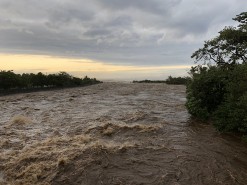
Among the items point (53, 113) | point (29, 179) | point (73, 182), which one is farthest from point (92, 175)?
point (53, 113)

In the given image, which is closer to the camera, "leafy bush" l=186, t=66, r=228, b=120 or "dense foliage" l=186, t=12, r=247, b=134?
"dense foliage" l=186, t=12, r=247, b=134

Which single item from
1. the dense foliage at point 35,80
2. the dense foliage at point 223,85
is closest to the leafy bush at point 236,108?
the dense foliage at point 223,85

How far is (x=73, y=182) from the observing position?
9234 mm

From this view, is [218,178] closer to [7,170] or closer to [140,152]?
[140,152]

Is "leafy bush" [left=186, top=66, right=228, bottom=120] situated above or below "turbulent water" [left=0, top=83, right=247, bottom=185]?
above

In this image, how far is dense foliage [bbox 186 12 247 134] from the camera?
571 inches

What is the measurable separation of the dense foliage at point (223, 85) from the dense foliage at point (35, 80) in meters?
30.7

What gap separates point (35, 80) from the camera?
54.5m

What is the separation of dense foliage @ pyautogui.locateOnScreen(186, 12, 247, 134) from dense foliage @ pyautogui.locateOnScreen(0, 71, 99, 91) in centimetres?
3071

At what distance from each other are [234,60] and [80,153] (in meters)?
15.8

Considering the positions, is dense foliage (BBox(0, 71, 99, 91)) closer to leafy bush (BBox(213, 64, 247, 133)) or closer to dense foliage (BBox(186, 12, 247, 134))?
dense foliage (BBox(186, 12, 247, 134))

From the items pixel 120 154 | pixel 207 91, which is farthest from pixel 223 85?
pixel 120 154

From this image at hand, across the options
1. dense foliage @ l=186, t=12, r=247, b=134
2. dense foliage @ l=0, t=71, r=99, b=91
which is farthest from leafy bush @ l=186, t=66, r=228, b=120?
dense foliage @ l=0, t=71, r=99, b=91

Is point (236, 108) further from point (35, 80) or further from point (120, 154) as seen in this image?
point (35, 80)
